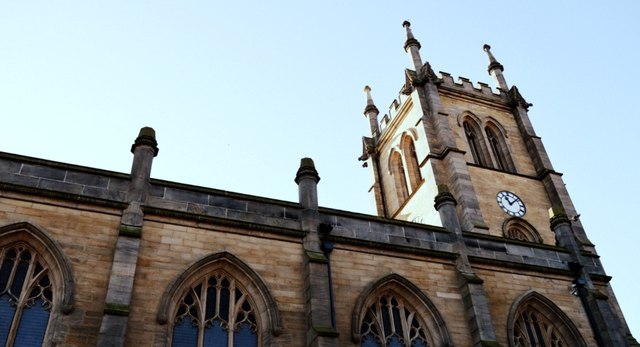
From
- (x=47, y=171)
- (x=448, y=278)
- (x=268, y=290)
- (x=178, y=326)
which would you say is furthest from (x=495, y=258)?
(x=47, y=171)

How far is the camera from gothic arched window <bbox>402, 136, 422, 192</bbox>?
28.0 metres

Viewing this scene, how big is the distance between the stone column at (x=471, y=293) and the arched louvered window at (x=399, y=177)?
12.5 metres

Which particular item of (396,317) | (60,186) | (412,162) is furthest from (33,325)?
(412,162)

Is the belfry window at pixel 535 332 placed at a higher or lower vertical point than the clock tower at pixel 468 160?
lower

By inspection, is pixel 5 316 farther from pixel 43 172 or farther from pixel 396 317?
pixel 396 317

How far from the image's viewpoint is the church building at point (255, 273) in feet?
37.2

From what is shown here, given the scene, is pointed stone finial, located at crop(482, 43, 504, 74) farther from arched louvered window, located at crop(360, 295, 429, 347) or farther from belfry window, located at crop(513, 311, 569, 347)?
arched louvered window, located at crop(360, 295, 429, 347)

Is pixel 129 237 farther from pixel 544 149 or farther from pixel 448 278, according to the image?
pixel 544 149

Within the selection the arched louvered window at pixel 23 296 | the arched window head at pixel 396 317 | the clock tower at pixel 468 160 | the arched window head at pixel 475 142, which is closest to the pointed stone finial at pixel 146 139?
the arched louvered window at pixel 23 296

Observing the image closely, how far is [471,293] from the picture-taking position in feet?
46.4

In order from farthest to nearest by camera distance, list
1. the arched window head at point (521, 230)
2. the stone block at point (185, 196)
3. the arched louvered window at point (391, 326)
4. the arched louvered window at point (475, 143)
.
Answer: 1. the arched louvered window at point (475, 143)
2. the arched window head at point (521, 230)
3. the stone block at point (185, 196)
4. the arched louvered window at point (391, 326)

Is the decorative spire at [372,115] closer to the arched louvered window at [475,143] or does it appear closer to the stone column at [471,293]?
the arched louvered window at [475,143]

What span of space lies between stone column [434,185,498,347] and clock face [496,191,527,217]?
9184mm

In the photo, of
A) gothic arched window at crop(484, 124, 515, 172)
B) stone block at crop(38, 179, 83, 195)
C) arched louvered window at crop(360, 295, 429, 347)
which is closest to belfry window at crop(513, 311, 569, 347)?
arched louvered window at crop(360, 295, 429, 347)
